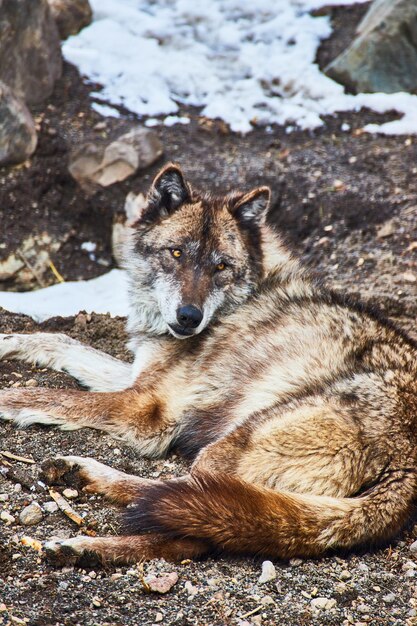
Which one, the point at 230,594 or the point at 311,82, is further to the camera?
the point at 311,82

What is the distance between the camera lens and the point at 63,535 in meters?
3.35

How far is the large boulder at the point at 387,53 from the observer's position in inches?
337

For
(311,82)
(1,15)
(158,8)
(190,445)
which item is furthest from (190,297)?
(158,8)

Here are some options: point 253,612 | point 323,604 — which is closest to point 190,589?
point 253,612

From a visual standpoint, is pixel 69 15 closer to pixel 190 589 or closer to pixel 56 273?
pixel 56 273

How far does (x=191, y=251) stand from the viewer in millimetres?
4824

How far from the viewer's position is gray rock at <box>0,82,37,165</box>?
23.7 ft

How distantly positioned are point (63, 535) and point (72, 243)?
4.50m

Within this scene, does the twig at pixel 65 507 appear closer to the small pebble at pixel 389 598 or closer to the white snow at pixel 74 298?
the small pebble at pixel 389 598

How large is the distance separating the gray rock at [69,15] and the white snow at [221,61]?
125 millimetres

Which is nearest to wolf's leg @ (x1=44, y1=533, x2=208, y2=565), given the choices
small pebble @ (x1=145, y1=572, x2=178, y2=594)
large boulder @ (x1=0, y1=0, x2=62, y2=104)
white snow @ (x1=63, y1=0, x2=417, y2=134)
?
small pebble @ (x1=145, y1=572, x2=178, y2=594)

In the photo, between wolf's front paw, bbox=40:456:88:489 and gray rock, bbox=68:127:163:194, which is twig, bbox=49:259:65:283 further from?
wolf's front paw, bbox=40:456:88:489

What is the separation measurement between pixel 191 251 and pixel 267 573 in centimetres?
230

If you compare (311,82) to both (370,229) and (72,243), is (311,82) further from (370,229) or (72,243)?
(72,243)
